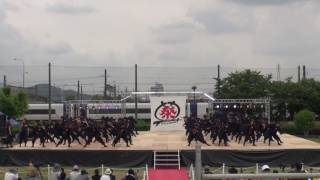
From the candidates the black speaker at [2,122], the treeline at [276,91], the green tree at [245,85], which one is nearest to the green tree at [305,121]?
the treeline at [276,91]

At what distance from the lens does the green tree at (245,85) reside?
231 ft

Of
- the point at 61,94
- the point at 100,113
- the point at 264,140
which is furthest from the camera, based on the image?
the point at 61,94

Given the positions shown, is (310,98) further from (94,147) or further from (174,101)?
(94,147)

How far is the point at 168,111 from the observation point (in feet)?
145

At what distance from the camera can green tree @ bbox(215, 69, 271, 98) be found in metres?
70.3

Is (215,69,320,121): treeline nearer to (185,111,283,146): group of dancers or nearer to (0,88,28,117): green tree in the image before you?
(0,88,28,117): green tree

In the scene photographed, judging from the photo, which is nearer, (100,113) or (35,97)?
(100,113)

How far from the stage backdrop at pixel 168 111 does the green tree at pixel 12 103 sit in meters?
18.1

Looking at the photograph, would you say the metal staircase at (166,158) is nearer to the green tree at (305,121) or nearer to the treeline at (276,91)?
the green tree at (305,121)

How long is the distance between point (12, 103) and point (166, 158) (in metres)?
30.4

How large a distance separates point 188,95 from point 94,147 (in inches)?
643

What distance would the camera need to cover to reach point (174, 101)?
44156 millimetres

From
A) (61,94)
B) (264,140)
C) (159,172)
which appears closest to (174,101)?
(264,140)

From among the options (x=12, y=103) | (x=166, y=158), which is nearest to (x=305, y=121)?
(x=12, y=103)
